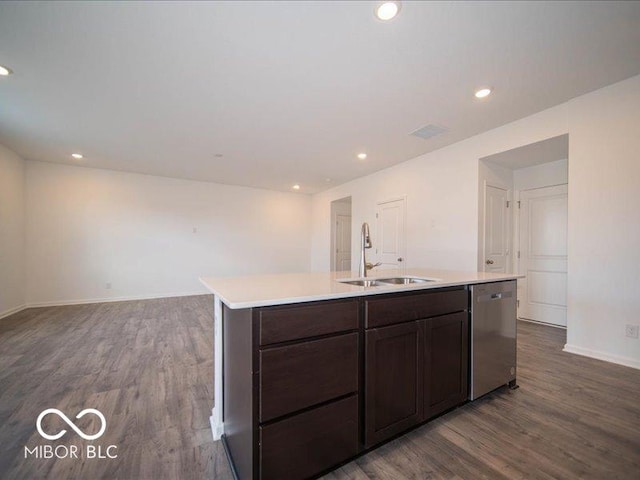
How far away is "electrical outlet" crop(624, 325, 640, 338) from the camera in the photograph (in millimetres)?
2507

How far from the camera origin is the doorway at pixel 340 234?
7233mm

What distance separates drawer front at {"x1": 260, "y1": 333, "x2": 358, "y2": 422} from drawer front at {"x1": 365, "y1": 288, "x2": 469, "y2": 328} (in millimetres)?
173

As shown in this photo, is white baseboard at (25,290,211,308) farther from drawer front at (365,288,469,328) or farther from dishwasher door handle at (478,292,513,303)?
dishwasher door handle at (478,292,513,303)

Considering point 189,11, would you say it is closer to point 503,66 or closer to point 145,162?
point 503,66

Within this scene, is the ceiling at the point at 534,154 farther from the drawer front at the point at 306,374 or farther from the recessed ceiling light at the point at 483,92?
the drawer front at the point at 306,374

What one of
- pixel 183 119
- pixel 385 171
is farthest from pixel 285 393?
pixel 385 171

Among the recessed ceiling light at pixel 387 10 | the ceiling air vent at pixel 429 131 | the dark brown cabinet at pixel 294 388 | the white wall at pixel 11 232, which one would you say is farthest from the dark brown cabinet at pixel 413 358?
the white wall at pixel 11 232

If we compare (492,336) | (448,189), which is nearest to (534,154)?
(448,189)

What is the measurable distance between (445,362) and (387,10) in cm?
232

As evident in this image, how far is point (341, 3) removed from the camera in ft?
5.58

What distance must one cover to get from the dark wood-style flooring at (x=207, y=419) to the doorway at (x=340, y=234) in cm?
462

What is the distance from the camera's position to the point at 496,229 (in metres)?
4.09

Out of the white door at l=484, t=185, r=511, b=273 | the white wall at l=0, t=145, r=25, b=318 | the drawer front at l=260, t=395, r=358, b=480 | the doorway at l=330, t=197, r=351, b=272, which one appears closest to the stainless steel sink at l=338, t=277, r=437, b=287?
the drawer front at l=260, t=395, r=358, b=480

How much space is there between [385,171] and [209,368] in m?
4.46
